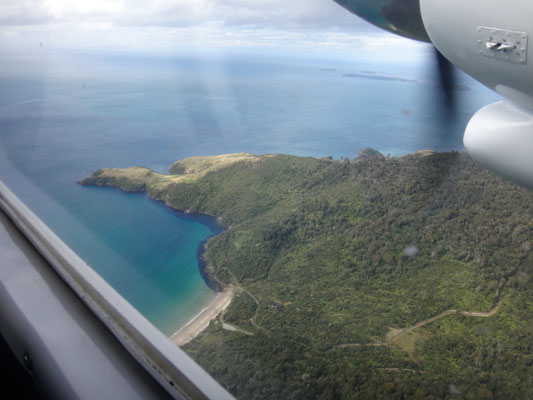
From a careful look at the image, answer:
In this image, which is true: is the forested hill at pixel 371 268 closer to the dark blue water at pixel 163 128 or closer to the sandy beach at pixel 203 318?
the sandy beach at pixel 203 318

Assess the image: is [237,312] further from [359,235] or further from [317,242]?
[359,235]

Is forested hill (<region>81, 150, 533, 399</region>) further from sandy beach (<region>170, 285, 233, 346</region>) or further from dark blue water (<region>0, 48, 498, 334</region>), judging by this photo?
dark blue water (<region>0, 48, 498, 334</region>)

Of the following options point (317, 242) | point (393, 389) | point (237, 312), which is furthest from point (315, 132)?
point (393, 389)

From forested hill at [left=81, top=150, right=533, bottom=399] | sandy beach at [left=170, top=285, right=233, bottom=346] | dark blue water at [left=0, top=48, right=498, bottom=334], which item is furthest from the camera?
forested hill at [left=81, top=150, right=533, bottom=399]

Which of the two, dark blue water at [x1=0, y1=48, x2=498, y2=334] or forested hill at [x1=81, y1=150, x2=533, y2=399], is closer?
dark blue water at [x1=0, y1=48, x2=498, y2=334]

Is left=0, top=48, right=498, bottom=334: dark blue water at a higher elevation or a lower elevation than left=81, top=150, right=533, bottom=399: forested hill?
higher

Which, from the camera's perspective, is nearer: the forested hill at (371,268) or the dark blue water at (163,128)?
the dark blue water at (163,128)
